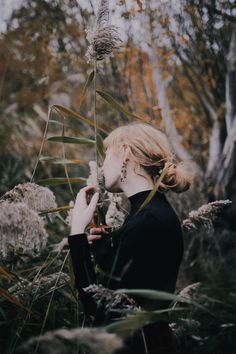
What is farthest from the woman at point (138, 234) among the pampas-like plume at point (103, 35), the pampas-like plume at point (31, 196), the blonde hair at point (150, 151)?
the pampas-like plume at point (103, 35)

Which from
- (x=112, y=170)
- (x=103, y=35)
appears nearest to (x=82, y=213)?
(x=112, y=170)

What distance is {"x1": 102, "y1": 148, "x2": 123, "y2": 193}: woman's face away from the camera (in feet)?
6.87

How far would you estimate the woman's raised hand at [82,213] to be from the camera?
1.93 meters

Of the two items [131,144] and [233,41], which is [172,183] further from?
[233,41]

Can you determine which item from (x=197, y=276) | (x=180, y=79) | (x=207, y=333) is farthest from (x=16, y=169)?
(x=207, y=333)

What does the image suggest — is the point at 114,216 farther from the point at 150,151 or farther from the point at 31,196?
the point at 31,196

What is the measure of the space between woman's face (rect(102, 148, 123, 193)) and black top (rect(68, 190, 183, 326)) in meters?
0.20

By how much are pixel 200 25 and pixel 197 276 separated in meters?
1.91

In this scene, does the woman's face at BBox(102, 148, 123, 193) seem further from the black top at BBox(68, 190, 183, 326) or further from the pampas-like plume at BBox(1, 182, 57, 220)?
the pampas-like plume at BBox(1, 182, 57, 220)

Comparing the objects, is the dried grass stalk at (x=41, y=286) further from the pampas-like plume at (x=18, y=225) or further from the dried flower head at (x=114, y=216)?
the pampas-like plume at (x=18, y=225)

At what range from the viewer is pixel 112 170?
210 centimetres

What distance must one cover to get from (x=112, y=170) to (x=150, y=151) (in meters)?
0.19

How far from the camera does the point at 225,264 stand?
3.45 m

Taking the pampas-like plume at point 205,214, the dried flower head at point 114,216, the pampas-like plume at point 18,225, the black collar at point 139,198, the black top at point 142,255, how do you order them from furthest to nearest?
the dried flower head at point 114,216, the black collar at point 139,198, the pampas-like plume at point 205,214, the black top at point 142,255, the pampas-like plume at point 18,225
